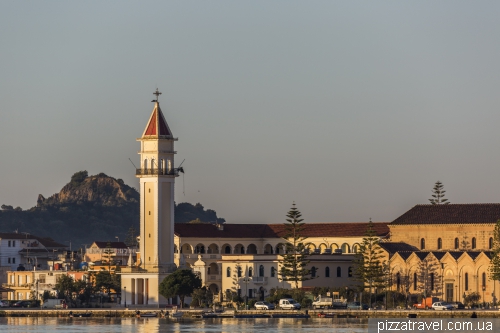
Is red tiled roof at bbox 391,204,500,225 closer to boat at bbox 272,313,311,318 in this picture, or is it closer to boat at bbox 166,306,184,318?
boat at bbox 272,313,311,318

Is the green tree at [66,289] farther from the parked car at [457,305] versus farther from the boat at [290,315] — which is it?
the parked car at [457,305]

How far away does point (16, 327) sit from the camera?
88125 millimetres

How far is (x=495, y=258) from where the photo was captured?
95.4 metres

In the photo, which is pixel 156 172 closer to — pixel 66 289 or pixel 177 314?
pixel 66 289

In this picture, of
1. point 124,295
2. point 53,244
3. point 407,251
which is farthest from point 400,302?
point 53,244

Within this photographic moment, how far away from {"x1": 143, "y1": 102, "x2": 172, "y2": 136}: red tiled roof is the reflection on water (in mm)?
21178

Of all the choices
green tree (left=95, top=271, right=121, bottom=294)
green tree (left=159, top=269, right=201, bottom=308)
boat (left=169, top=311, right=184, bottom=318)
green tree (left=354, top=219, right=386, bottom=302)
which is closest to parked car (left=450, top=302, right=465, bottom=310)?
green tree (left=354, top=219, right=386, bottom=302)

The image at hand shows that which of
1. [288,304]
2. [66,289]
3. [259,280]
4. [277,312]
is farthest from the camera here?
[66,289]

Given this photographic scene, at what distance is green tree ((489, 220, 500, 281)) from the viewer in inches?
3735

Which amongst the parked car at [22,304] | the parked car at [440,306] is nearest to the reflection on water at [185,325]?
the parked car at [440,306]

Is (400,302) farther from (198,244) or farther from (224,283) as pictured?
(198,244)

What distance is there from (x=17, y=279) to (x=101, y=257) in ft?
52.9

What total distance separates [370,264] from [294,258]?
810cm

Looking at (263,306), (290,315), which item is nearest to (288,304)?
(263,306)
